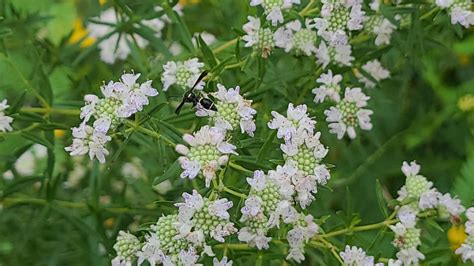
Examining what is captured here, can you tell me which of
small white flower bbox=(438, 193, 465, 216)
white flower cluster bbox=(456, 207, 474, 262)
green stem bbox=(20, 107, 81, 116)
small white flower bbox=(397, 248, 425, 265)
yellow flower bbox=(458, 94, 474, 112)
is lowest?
small white flower bbox=(397, 248, 425, 265)

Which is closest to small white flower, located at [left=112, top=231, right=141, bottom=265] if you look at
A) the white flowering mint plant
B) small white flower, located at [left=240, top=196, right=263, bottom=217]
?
the white flowering mint plant

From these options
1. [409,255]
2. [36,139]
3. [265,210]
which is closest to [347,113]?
[409,255]

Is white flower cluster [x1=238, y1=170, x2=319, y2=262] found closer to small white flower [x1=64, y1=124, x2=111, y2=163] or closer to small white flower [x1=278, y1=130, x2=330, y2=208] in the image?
small white flower [x1=278, y1=130, x2=330, y2=208]

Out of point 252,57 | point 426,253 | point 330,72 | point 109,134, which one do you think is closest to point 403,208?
point 426,253

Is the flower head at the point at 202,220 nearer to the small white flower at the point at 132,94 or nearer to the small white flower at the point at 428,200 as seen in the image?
the small white flower at the point at 132,94

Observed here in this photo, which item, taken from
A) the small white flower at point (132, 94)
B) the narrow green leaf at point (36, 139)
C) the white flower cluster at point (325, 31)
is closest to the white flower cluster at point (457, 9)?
the white flower cluster at point (325, 31)

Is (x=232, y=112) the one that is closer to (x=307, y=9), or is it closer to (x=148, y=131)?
(x=148, y=131)
